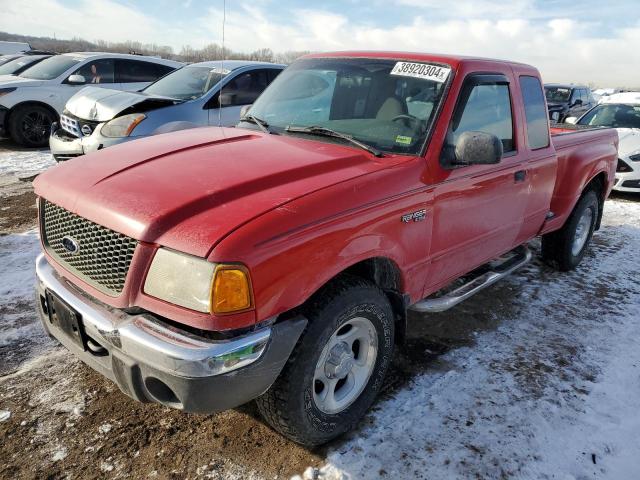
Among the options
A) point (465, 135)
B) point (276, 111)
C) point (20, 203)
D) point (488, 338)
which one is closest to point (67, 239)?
point (276, 111)

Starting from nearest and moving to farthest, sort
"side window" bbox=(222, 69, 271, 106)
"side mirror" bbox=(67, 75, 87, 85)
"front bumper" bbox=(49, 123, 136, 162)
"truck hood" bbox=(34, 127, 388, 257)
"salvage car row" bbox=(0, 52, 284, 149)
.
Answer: "truck hood" bbox=(34, 127, 388, 257) < "front bumper" bbox=(49, 123, 136, 162) < "salvage car row" bbox=(0, 52, 284, 149) < "side window" bbox=(222, 69, 271, 106) < "side mirror" bbox=(67, 75, 87, 85)

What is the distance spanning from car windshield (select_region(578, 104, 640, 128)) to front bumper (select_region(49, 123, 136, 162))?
8.12m

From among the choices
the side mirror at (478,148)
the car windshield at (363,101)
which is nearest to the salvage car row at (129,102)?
the car windshield at (363,101)

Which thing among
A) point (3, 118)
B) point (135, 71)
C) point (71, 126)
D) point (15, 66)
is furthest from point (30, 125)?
point (71, 126)

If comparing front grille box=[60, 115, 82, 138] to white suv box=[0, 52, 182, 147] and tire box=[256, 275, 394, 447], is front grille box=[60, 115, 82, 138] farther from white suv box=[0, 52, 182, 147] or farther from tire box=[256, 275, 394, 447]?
tire box=[256, 275, 394, 447]

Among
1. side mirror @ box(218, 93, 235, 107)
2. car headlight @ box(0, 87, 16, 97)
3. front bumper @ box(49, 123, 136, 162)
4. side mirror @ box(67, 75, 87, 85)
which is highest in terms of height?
side mirror @ box(218, 93, 235, 107)

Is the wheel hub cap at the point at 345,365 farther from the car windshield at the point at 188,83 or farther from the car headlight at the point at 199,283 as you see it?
the car windshield at the point at 188,83

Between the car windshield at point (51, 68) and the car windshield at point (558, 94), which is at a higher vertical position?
the car windshield at point (558, 94)

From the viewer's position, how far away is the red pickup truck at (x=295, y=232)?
6.37ft

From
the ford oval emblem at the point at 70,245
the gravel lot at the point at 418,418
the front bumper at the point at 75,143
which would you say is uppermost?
the ford oval emblem at the point at 70,245

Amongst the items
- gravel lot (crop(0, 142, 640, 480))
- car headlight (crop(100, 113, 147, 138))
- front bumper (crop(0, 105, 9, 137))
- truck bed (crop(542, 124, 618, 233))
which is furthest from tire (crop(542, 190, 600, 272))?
front bumper (crop(0, 105, 9, 137))

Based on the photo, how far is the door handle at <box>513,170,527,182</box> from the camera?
3.47m

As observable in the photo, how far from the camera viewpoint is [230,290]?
1.89m

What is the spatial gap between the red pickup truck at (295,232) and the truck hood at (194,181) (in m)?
0.01
